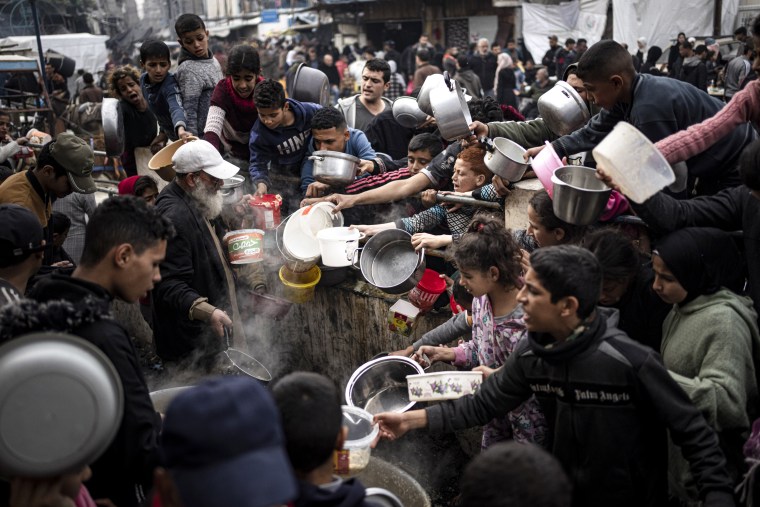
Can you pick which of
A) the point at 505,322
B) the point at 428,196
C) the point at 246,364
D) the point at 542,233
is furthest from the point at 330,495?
the point at 428,196

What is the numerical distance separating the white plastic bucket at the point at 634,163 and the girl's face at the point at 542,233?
0.61m

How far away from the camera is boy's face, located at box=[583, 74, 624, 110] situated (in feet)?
12.4

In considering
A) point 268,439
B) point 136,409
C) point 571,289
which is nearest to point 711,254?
point 571,289

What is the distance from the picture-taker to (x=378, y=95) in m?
7.09

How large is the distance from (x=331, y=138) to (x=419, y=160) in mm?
728

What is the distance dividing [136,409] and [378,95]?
5154 mm

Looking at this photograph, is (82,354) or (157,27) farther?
(157,27)

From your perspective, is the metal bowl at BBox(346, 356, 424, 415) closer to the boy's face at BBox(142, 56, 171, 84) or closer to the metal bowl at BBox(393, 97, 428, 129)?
the metal bowl at BBox(393, 97, 428, 129)

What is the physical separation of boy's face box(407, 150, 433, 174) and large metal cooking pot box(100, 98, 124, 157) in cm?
314

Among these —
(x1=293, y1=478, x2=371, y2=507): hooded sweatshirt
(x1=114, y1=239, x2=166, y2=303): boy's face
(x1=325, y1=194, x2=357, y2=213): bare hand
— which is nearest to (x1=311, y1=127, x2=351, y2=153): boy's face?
(x1=325, y1=194, x2=357, y2=213): bare hand

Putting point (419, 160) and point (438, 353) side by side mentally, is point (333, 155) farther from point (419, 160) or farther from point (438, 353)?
point (438, 353)

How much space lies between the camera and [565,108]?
4.52 m

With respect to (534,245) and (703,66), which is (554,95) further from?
(703,66)

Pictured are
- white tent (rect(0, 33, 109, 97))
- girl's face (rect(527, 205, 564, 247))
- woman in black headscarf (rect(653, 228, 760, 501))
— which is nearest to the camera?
woman in black headscarf (rect(653, 228, 760, 501))
